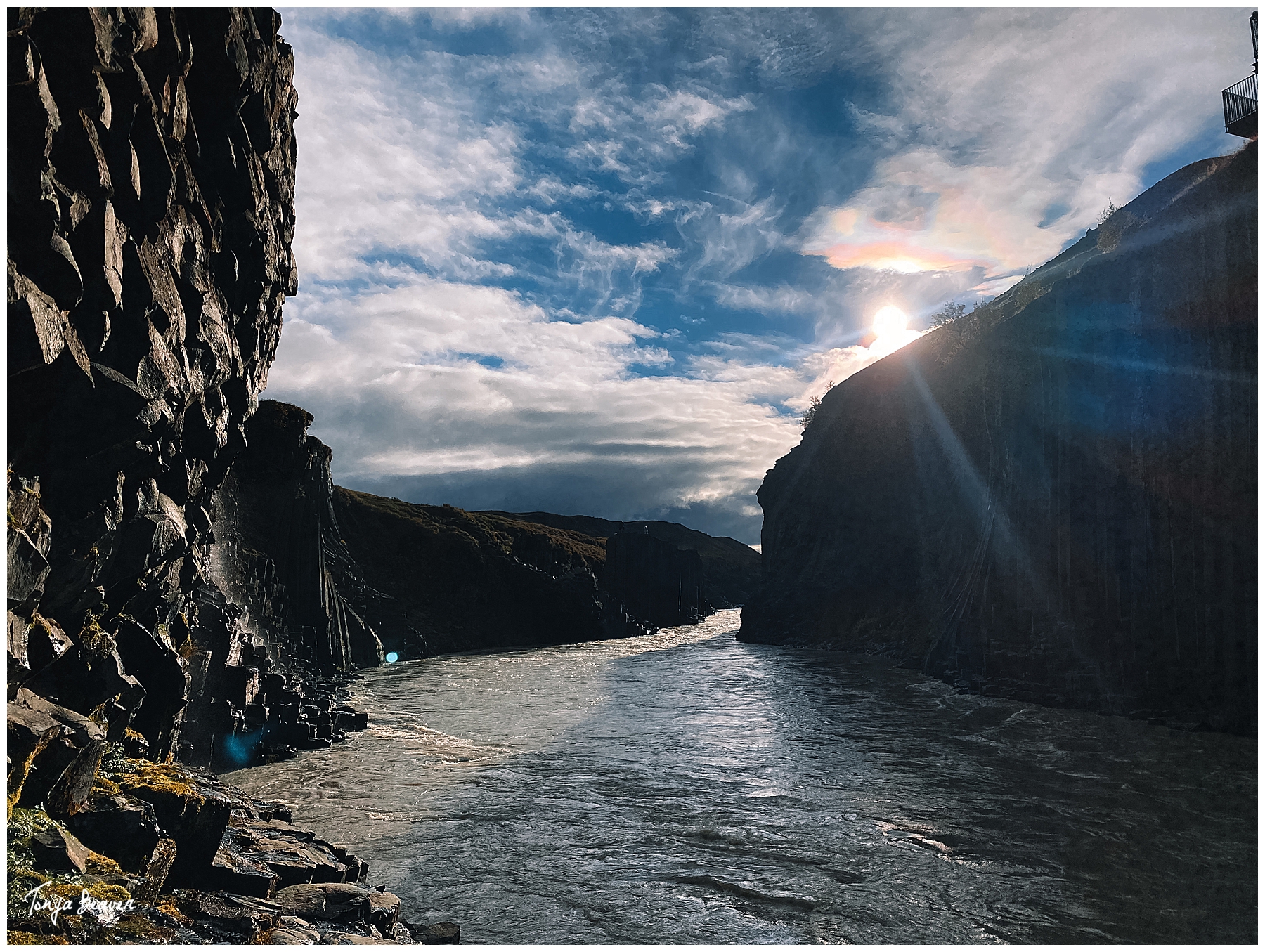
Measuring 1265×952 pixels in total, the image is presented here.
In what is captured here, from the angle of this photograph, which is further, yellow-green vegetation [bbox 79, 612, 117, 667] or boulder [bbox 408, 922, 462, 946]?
yellow-green vegetation [bbox 79, 612, 117, 667]

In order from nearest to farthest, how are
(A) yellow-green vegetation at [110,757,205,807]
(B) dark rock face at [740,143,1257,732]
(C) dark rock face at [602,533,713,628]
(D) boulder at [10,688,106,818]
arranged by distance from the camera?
(D) boulder at [10,688,106,818] → (A) yellow-green vegetation at [110,757,205,807] → (B) dark rock face at [740,143,1257,732] → (C) dark rock face at [602,533,713,628]

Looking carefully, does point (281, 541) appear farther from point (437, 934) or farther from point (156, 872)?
point (156, 872)

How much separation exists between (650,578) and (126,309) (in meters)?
134

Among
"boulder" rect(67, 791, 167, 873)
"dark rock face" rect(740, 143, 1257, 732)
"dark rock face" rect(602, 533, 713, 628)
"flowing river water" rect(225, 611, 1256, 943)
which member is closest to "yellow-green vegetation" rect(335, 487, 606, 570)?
"dark rock face" rect(602, 533, 713, 628)

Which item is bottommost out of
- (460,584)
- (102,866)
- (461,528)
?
(460,584)

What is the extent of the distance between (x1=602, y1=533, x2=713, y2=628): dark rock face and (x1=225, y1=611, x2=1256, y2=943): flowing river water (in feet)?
326

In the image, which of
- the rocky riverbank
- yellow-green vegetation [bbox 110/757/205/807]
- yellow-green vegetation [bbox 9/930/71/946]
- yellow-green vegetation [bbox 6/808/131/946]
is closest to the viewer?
yellow-green vegetation [bbox 9/930/71/946]

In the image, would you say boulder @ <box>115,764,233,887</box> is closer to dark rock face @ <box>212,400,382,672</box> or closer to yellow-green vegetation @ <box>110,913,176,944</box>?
yellow-green vegetation @ <box>110,913,176,944</box>

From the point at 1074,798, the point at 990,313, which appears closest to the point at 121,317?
the point at 1074,798

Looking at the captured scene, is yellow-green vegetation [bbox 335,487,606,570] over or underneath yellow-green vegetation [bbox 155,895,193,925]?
over

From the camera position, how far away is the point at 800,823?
20578mm

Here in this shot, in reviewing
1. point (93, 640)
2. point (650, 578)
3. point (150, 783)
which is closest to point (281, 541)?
point (93, 640)

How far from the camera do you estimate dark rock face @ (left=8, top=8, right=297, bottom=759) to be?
39.3 ft

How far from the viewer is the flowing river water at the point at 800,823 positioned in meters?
14.6
